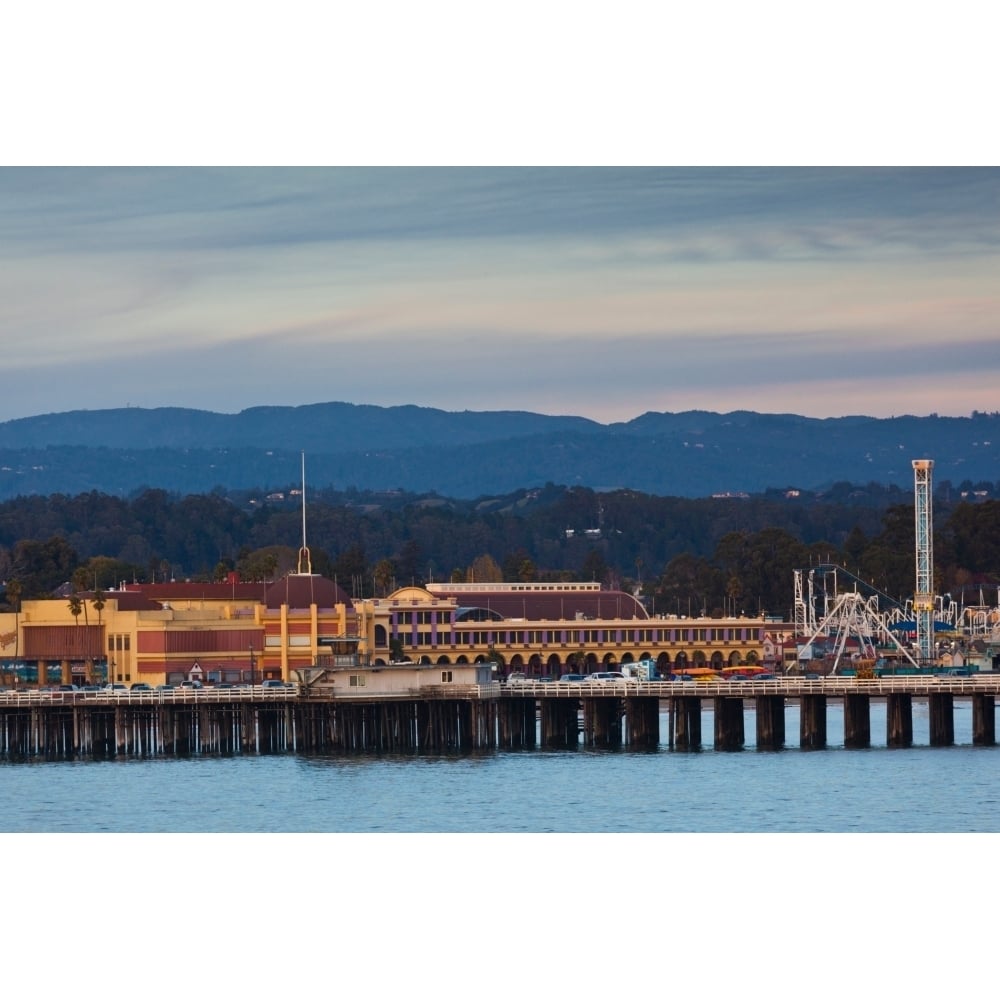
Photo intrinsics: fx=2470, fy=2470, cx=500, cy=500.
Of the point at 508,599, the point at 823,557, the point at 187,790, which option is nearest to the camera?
the point at 187,790

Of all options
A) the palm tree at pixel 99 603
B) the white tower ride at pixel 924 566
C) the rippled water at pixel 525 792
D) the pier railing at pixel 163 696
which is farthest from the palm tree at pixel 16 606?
the white tower ride at pixel 924 566

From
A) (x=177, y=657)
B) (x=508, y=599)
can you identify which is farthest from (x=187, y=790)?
(x=508, y=599)

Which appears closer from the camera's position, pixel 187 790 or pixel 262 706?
pixel 187 790

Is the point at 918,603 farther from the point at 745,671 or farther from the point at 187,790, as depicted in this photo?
the point at 187,790

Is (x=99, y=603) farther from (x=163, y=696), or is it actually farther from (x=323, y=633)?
(x=163, y=696)

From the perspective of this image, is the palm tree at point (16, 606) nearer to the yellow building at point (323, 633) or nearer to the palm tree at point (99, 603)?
the yellow building at point (323, 633)
